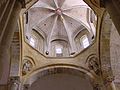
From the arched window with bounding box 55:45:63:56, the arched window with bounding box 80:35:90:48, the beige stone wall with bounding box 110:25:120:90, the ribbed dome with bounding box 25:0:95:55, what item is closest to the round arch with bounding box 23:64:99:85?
the beige stone wall with bounding box 110:25:120:90

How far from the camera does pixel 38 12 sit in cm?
1698

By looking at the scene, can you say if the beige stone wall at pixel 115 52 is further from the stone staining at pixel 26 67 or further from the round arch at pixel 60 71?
the stone staining at pixel 26 67

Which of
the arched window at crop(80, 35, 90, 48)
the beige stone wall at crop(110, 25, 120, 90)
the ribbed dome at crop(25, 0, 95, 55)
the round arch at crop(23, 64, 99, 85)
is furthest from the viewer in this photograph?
the ribbed dome at crop(25, 0, 95, 55)

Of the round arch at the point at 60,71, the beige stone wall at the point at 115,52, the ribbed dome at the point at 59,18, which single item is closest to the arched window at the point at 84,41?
the ribbed dome at the point at 59,18

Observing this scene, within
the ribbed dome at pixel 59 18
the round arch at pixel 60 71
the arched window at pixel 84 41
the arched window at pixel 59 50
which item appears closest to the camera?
the round arch at pixel 60 71

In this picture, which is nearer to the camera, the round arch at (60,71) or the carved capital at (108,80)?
the carved capital at (108,80)

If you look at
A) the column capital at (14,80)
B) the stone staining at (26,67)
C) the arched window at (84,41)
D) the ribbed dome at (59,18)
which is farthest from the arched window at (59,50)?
the column capital at (14,80)

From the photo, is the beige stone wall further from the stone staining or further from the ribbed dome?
the stone staining

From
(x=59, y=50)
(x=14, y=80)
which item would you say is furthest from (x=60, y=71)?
(x=14, y=80)

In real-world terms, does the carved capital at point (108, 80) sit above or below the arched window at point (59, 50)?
below

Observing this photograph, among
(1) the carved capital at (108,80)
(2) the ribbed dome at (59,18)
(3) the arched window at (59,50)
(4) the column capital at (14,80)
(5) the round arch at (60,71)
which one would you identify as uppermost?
(2) the ribbed dome at (59,18)

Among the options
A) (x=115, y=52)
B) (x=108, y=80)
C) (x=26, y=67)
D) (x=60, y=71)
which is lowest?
(x=108, y=80)

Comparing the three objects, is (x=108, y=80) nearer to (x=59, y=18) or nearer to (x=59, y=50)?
(x=59, y=50)

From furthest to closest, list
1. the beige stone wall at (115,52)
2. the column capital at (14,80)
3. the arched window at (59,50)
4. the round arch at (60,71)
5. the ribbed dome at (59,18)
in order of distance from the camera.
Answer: the ribbed dome at (59,18) < the arched window at (59,50) < the round arch at (60,71) < the beige stone wall at (115,52) < the column capital at (14,80)
